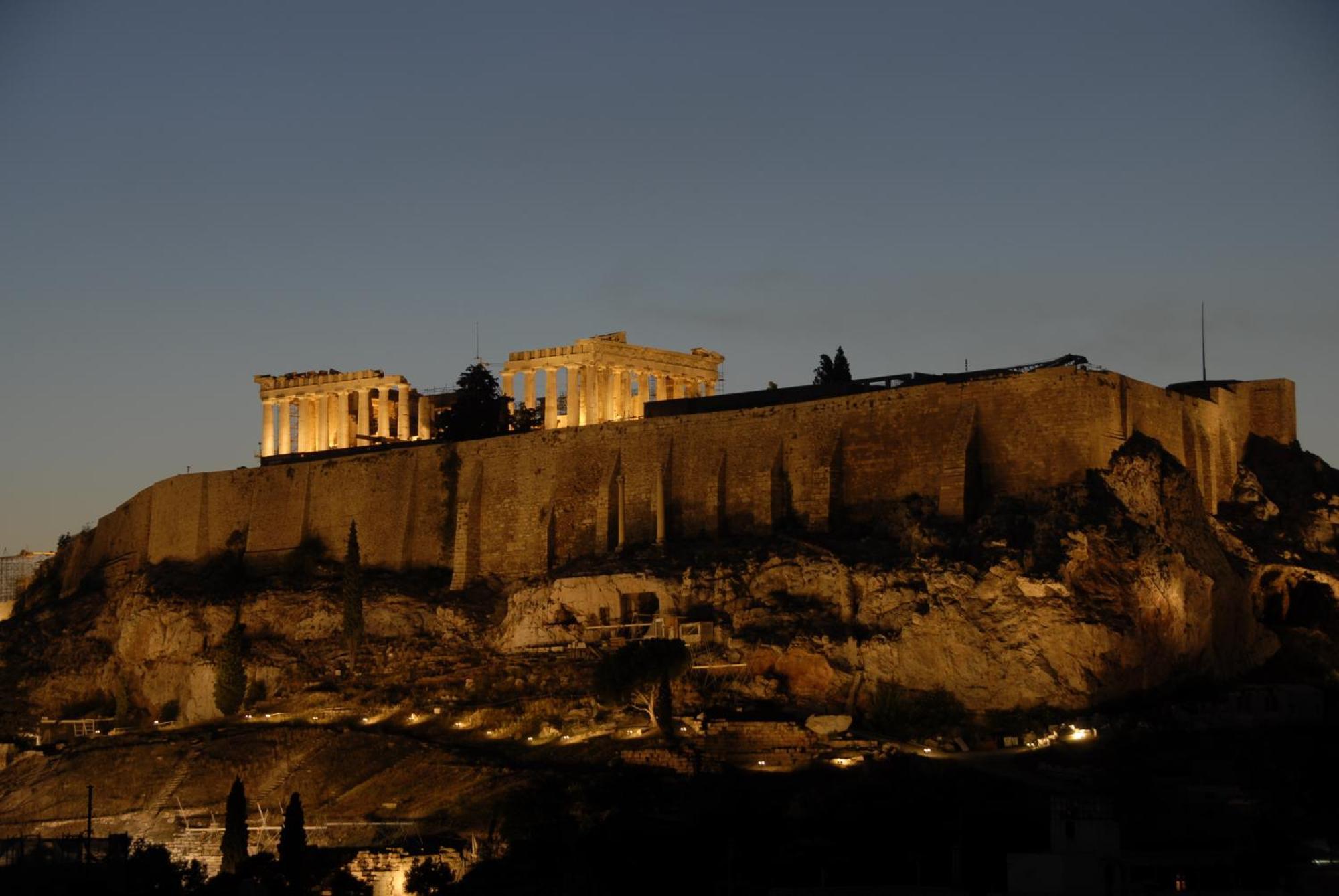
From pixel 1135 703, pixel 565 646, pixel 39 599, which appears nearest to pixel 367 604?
pixel 565 646

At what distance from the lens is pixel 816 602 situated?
5788cm

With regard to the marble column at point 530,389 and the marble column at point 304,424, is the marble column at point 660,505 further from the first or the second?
the marble column at point 304,424

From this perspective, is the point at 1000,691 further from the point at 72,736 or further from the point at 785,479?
the point at 72,736

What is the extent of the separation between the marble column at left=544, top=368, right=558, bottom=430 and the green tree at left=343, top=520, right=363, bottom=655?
9821mm

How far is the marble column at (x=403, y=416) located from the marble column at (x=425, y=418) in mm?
511

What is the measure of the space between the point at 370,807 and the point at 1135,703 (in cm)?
1826

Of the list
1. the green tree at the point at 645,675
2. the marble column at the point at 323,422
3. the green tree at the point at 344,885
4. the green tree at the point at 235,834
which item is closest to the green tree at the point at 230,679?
the green tree at the point at 645,675

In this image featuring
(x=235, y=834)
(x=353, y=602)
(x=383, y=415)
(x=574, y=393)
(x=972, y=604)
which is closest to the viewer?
(x=235, y=834)

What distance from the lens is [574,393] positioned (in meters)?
76.4

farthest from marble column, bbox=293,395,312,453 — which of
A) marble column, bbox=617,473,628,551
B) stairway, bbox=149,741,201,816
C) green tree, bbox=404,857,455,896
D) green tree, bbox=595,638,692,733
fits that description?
green tree, bbox=404,857,455,896

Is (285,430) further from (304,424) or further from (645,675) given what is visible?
(645,675)

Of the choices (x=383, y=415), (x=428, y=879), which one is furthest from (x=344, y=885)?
(x=383, y=415)

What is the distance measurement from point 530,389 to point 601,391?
11.7 feet

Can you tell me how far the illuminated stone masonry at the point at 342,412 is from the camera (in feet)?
269
